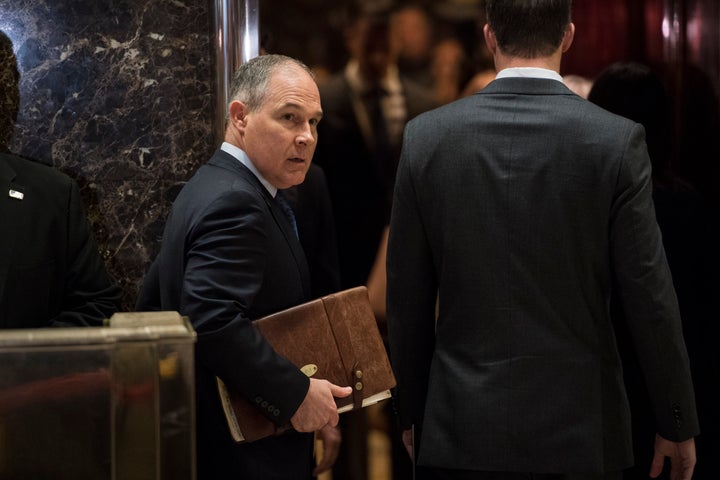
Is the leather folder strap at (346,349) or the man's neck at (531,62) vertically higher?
the man's neck at (531,62)

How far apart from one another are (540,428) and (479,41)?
208 cm

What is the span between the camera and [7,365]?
172 centimetres

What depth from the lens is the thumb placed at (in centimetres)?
276

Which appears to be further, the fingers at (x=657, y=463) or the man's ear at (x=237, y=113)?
the man's ear at (x=237, y=113)

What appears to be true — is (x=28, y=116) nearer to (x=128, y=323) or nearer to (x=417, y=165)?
(x=417, y=165)

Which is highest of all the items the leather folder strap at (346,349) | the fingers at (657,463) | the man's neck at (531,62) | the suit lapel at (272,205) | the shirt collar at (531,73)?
the man's neck at (531,62)

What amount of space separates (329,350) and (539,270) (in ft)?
2.09

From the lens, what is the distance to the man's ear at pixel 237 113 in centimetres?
292

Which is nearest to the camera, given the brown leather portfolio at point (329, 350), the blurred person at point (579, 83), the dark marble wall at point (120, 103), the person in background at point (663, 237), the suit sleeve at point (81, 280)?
the brown leather portfolio at point (329, 350)

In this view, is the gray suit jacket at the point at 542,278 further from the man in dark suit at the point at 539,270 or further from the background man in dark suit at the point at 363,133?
the background man in dark suit at the point at 363,133

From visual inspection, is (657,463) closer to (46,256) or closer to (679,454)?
(679,454)

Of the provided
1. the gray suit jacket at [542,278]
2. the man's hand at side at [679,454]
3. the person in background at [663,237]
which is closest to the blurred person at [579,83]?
the person in background at [663,237]

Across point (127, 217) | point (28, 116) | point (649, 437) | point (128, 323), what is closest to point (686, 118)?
point (649, 437)

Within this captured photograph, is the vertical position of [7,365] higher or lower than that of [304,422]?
higher
